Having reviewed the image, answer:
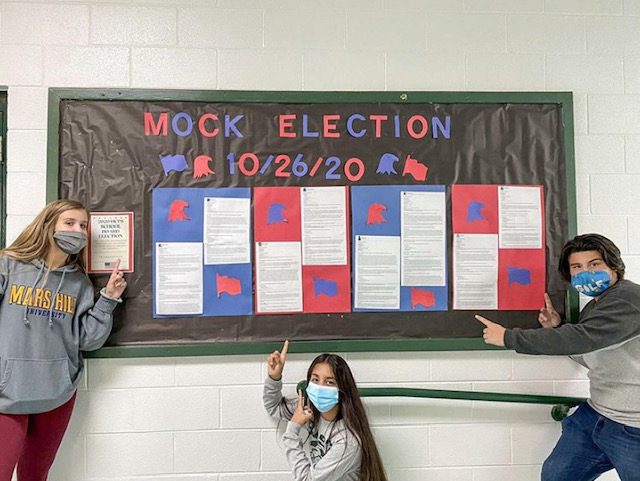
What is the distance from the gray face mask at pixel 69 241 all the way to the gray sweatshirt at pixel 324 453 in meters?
1.04

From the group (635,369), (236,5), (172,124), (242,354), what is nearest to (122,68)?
(172,124)

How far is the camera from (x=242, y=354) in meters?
2.25

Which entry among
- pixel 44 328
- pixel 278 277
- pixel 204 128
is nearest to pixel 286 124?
pixel 204 128

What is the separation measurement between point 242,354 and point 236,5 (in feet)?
4.84

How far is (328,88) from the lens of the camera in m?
2.33

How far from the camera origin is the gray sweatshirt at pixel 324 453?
192cm

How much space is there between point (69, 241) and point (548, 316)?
76.7 inches

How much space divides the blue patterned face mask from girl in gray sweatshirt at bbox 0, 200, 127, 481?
179 centimetres

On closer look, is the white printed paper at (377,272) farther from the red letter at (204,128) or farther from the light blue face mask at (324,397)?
the red letter at (204,128)

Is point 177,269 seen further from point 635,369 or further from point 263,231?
point 635,369

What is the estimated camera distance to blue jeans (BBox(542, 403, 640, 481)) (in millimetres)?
1979

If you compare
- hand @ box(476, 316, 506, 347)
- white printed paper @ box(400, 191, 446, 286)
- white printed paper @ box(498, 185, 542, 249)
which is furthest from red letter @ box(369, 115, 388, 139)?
hand @ box(476, 316, 506, 347)

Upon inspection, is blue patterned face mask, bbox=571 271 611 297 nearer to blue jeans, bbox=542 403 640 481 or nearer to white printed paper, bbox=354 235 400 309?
blue jeans, bbox=542 403 640 481

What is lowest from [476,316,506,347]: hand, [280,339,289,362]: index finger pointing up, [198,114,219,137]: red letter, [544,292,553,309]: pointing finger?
[280,339,289,362]: index finger pointing up
